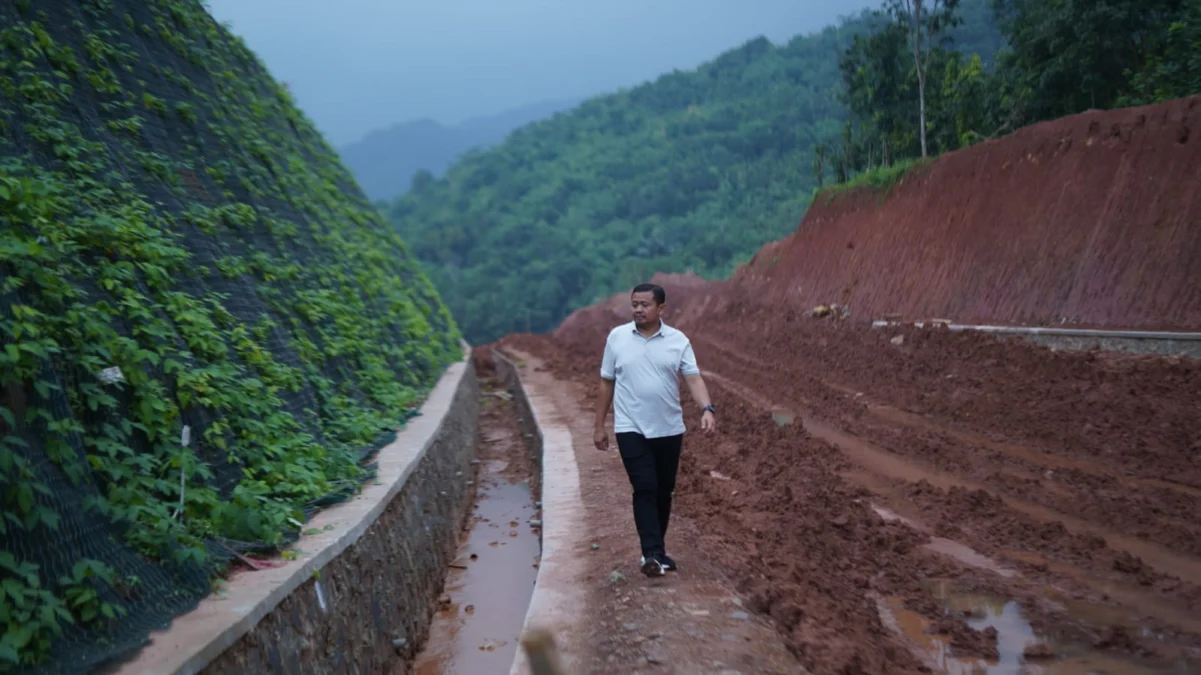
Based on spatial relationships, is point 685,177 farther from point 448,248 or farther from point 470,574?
point 470,574

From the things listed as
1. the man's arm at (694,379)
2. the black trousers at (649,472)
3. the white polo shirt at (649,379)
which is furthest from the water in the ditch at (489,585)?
the man's arm at (694,379)

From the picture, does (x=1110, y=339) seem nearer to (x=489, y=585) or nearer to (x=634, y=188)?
(x=489, y=585)

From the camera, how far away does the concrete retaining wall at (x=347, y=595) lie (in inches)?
157

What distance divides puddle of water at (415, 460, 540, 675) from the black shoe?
1631mm

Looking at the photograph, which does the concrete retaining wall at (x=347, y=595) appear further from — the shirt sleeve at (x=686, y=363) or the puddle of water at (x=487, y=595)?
the shirt sleeve at (x=686, y=363)

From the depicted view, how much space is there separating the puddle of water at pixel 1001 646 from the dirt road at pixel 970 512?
1 cm

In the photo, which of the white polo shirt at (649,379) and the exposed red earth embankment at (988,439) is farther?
the white polo shirt at (649,379)

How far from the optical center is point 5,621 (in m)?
3.24

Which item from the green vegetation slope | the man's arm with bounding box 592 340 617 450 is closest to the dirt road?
the man's arm with bounding box 592 340 617 450

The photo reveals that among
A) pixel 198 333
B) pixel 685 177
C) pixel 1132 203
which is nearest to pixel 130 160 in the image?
pixel 198 333

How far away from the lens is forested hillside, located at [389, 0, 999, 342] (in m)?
66.5

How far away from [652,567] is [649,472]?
61cm

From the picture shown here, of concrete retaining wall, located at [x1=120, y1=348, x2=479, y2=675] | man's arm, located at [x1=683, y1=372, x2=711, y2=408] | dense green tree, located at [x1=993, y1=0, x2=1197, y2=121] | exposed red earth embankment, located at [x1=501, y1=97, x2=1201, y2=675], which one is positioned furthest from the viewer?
dense green tree, located at [x1=993, y1=0, x2=1197, y2=121]

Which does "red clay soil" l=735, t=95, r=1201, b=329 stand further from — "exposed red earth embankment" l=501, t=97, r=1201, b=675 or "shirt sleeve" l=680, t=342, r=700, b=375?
"shirt sleeve" l=680, t=342, r=700, b=375
